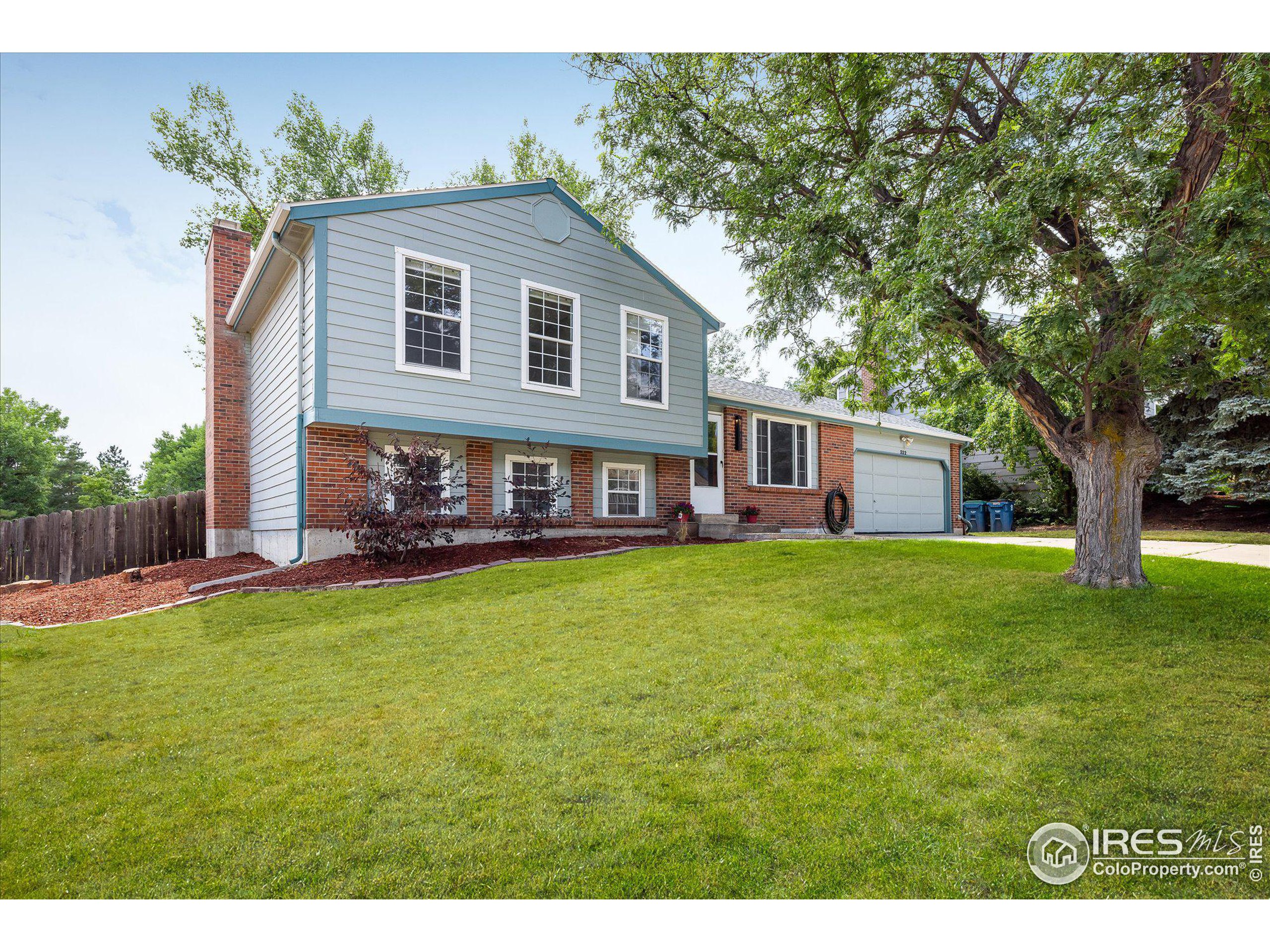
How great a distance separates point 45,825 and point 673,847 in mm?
2120

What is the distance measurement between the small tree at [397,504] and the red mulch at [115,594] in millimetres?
1654

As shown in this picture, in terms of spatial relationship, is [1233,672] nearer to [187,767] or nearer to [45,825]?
[187,767]

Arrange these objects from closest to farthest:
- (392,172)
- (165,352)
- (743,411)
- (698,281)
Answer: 1. (165,352)
2. (698,281)
3. (743,411)
4. (392,172)

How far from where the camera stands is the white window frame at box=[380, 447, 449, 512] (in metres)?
6.80

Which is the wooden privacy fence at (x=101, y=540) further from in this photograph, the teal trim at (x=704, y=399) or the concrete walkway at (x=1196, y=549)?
the concrete walkway at (x=1196, y=549)

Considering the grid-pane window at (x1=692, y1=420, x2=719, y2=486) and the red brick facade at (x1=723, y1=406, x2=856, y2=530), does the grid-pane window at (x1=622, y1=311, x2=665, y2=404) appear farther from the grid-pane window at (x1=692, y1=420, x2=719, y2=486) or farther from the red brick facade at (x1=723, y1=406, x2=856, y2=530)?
the red brick facade at (x1=723, y1=406, x2=856, y2=530)

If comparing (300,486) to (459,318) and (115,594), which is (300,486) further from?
(459,318)

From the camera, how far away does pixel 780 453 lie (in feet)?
38.8

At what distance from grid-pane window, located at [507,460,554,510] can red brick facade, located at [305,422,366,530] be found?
2.07m

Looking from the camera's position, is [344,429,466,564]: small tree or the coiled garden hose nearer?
[344,429,466,564]: small tree

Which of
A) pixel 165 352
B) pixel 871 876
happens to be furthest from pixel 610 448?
pixel 871 876

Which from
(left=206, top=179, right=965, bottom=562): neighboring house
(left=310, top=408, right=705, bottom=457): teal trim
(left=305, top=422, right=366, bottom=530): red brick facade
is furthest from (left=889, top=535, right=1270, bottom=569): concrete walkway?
(left=305, top=422, right=366, bottom=530): red brick facade

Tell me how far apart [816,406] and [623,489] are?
530 centimetres
